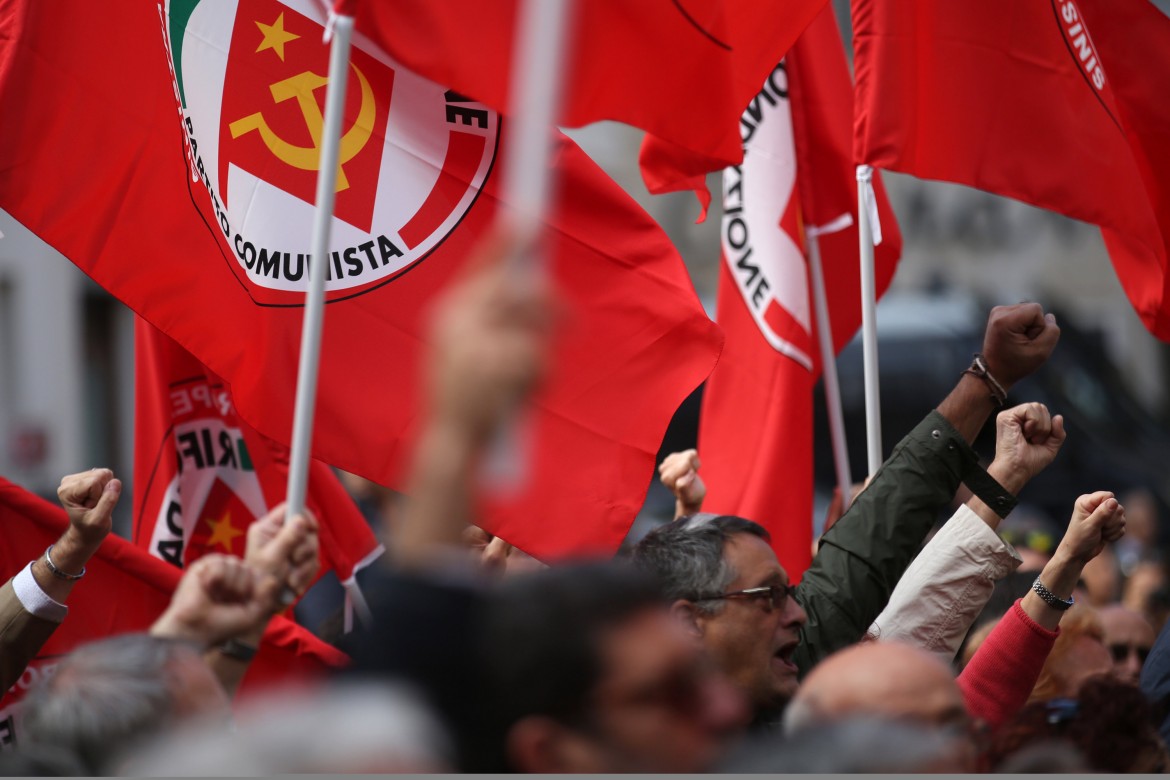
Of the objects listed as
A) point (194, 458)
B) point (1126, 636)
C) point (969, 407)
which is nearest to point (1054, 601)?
point (969, 407)

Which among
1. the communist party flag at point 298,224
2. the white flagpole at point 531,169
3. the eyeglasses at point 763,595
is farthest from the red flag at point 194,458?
the white flagpole at point 531,169

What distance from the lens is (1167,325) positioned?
15.5 ft

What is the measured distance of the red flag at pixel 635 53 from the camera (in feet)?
11.2

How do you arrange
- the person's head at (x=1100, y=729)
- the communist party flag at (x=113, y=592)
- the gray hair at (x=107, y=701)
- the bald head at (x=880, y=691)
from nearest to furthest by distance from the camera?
the gray hair at (x=107, y=701) → the bald head at (x=880, y=691) → the person's head at (x=1100, y=729) → the communist party flag at (x=113, y=592)

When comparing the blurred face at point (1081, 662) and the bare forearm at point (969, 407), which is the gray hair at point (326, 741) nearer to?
the bare forearm at point (969, 407)

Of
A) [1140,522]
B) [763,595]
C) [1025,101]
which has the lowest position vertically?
[1140,522]

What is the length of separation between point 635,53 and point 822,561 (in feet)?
3.96

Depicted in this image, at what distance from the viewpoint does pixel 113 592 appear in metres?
3.75

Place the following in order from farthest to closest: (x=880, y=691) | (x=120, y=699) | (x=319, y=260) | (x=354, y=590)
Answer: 1. (x=354, y=590)
2. (x=319, y=260)
3. (x=880, y=691)
4. (x=120, y=699)

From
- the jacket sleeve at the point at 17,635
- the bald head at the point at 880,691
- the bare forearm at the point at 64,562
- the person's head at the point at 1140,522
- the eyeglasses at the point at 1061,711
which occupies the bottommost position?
the person's head at the point at 1140,522

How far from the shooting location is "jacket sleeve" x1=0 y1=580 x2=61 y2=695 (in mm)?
3201

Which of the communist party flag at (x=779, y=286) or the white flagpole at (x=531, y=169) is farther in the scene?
the communist party flag at (x=779, y=286)

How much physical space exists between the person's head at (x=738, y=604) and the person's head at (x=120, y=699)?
1328mm

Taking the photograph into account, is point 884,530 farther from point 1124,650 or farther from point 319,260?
point 1124,650
